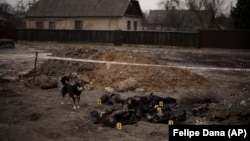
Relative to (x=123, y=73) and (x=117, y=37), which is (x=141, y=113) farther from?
(x=117, y=37)

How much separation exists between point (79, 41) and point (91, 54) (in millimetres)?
20871

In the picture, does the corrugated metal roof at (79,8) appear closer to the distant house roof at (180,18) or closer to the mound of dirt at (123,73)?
the distant house roof at (180,18)

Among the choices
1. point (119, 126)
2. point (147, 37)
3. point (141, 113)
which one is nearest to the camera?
point (119, 126)

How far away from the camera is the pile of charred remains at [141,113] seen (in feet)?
27.3

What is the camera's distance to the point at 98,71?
13.9 m

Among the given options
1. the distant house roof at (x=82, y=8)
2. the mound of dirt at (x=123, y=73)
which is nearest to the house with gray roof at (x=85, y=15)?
the distant house roof at (x=82, y=8)

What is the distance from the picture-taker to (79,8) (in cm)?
4344

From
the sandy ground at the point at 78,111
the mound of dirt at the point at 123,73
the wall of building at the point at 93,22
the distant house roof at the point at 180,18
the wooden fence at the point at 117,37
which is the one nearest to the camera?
the sandy ground at the point at 78,111

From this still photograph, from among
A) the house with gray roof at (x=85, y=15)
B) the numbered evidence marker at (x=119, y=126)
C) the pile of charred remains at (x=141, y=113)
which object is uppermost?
the house with gray roof at (x=85, y=15)

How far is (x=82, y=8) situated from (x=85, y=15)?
1.58 m

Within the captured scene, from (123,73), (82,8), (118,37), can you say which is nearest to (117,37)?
(118,37)

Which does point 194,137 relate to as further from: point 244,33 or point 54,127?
point 244,33

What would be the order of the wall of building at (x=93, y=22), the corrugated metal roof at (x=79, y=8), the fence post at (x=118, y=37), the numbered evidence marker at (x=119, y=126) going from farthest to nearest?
1. the corrugated metal roof at (x=79, y=8)
2. the wall of building at (x=93, y=22)
3. the fence post at (x=118, y=37)
4. the numbered evidence marker at (x=119, y=126)

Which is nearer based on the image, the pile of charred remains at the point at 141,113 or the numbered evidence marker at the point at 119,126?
the numbered evidence marker at the point at 119,126
